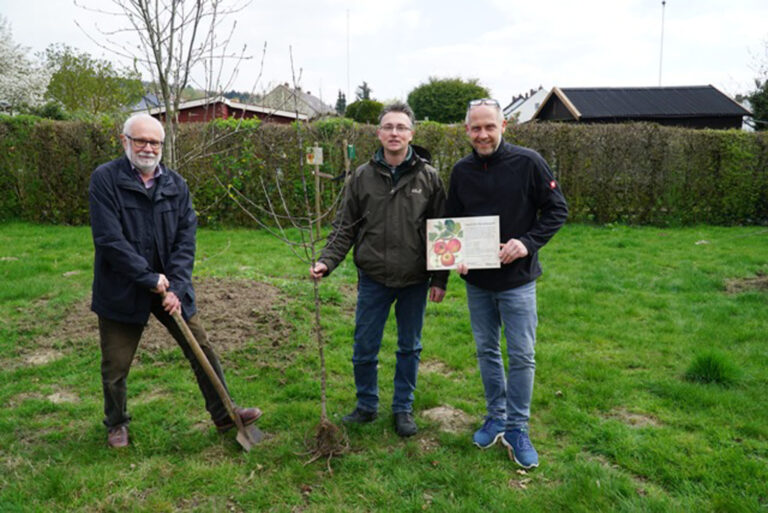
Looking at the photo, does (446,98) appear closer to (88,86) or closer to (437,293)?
(88,86)

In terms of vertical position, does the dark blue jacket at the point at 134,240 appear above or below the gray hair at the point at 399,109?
below

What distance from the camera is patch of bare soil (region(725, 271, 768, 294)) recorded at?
6.67 meters

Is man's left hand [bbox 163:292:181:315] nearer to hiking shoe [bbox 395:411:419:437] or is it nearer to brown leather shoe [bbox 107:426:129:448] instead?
brown leather shoe [bbox 107:426:129:448]

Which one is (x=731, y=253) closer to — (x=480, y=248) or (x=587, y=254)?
(x=587, y=254)

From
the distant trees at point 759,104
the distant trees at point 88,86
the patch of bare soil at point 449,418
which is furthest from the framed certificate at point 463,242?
the distant trees at point 88,86

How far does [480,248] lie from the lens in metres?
3.12

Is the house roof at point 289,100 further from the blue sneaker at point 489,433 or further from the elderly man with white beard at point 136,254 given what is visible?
the blue sneaker at point 489,433

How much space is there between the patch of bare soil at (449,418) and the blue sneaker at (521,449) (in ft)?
1.45

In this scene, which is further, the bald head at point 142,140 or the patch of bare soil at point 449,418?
the patch of bare soil at point 449,418

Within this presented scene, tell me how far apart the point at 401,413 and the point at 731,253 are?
750 centimetres

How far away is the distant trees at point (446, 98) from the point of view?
3428cm

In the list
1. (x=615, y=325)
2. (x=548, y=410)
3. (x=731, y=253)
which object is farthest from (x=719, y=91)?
(x=548, y=410)

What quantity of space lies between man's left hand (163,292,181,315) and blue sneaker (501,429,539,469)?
2.14 metres

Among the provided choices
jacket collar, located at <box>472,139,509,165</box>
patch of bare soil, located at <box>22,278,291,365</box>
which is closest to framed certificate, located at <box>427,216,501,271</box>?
jacket collar, located at <box>472,139,509,165</box>
